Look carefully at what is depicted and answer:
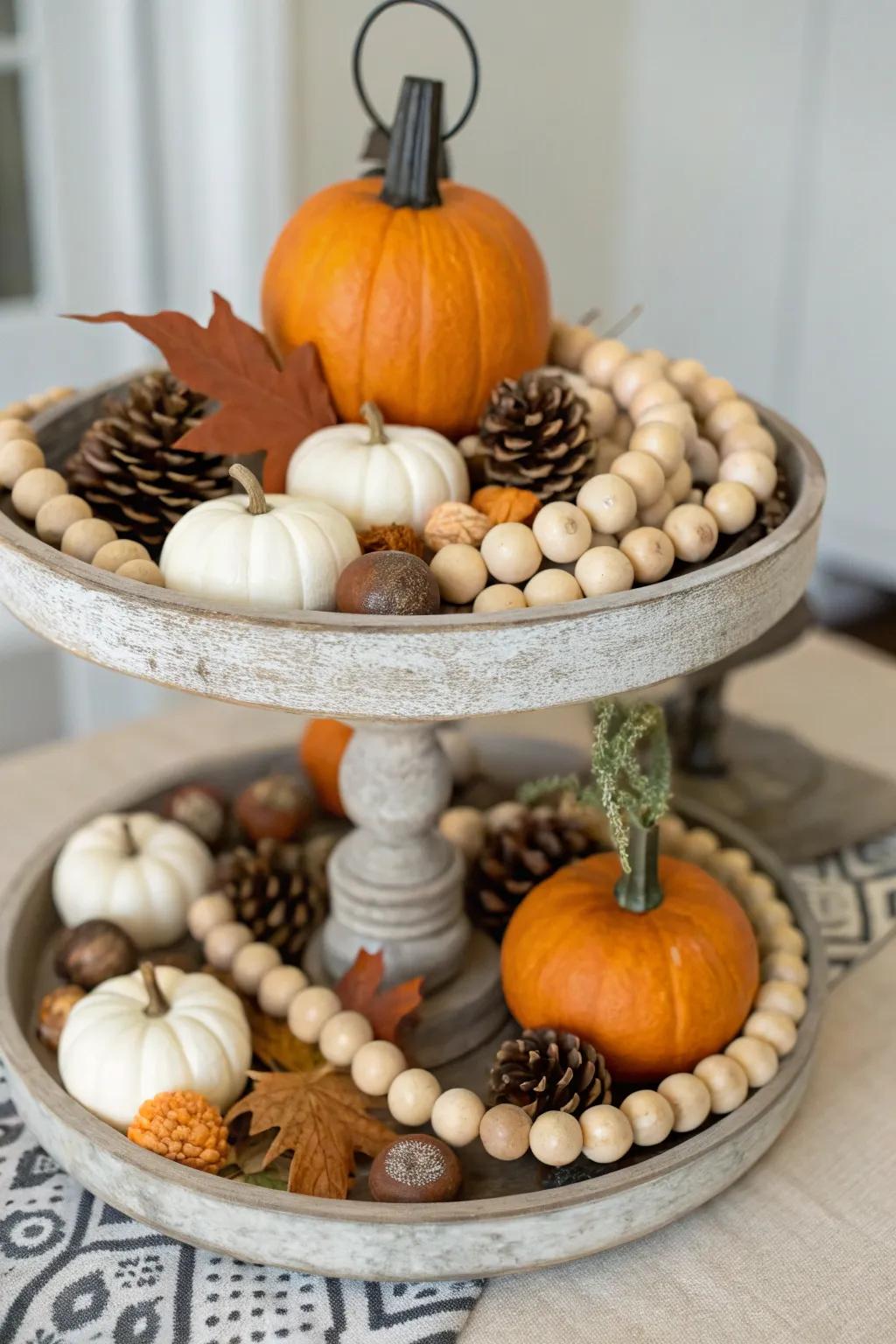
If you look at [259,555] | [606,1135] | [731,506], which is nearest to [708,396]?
[731,506]

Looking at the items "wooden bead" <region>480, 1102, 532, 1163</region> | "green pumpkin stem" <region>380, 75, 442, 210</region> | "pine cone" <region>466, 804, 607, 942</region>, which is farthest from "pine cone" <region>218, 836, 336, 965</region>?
"green pumpkin stem" <region>380, 75, 442, 210</region>

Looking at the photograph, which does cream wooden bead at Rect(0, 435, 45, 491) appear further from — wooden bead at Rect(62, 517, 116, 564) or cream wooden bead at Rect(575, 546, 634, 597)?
cream wooden bead at Rect(575, 546, 634, 597)

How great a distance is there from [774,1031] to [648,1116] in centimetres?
11

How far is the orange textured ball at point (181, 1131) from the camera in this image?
68 cm

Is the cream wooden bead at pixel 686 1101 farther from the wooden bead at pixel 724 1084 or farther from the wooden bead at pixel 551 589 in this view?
the wooden bead at pixel 551 589

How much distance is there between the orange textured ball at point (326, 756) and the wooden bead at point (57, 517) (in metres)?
0.33

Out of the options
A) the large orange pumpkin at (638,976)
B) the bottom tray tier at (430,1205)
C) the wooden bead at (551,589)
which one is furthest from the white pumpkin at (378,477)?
the bottom tray tier at (430,1205)

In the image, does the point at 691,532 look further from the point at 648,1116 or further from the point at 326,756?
the point at 326,756

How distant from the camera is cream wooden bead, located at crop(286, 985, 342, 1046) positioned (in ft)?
2.58

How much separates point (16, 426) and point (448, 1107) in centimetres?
47

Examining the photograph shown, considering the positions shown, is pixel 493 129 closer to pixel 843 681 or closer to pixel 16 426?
pixel 843 681

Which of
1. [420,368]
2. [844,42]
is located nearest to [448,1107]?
[420,368]

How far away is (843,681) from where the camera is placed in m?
1.33

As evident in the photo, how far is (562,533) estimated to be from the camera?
2.21 feet
